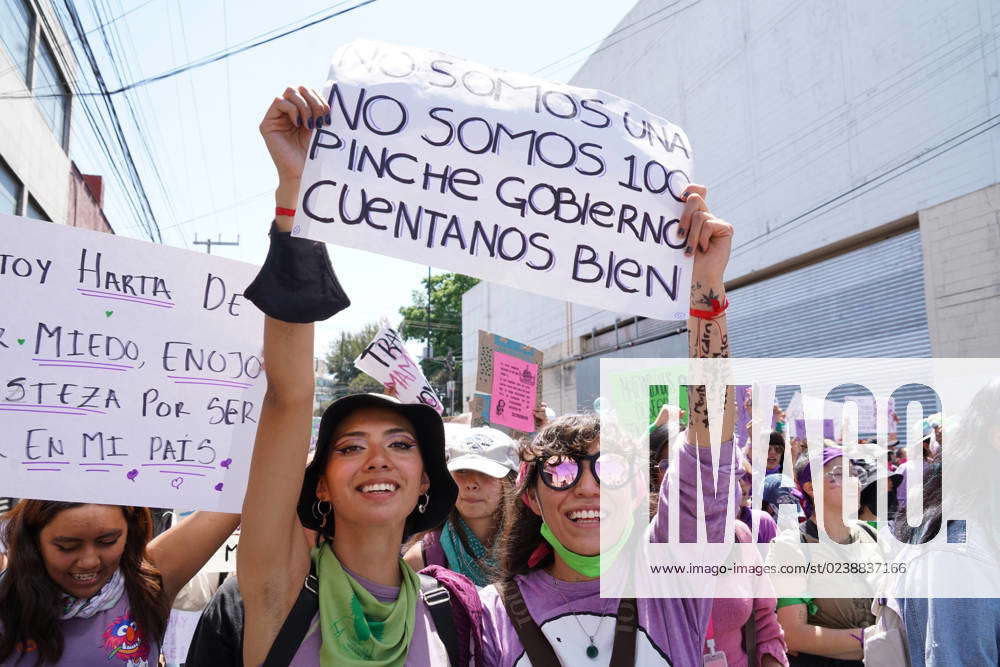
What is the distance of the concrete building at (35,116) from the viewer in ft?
30.5

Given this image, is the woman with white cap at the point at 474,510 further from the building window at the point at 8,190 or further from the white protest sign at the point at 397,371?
the building window at the point at 8,190

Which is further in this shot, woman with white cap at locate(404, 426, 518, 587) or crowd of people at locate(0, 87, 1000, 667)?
woman with white cap at locate(404, 426, 518, 587)

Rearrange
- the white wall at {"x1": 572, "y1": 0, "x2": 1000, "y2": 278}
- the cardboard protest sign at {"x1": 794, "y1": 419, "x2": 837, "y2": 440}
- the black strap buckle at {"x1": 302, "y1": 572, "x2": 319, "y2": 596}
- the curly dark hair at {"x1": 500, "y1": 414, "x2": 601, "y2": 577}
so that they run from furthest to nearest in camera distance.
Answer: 1. the white wall at {"x1": 572, "y1": 0, "x2": 1000, "y2": 278}
2. the cardboard protest sign at {"x1": 794, "y1": 419, "x2": 837, "y2": 440}
3. the curly dark hair at {"x1": 500, "y1": 414, "x2": 601, "y2": 577}
4. the black strap buckle at {"x1": 302, "y1": 572, "x2": 319, "y2": 596}

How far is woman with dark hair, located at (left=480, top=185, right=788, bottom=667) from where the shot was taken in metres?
1.97

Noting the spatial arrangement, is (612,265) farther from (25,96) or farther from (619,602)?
(25,96)

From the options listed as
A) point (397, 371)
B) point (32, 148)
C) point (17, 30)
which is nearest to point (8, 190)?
point (32, 148)

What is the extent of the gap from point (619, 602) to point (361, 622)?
702 mm

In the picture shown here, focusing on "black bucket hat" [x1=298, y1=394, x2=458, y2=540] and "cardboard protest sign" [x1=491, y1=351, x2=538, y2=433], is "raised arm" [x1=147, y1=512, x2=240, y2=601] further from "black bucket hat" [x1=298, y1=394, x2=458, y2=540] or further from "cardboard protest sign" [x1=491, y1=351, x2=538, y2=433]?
"cardboard protest sign" [x1=491, y1=351, x2=538, y2=433]

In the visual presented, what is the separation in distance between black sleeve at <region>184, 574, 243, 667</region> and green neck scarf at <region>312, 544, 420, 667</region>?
20 centimetres

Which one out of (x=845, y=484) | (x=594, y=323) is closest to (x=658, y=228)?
(x=845, y=484)

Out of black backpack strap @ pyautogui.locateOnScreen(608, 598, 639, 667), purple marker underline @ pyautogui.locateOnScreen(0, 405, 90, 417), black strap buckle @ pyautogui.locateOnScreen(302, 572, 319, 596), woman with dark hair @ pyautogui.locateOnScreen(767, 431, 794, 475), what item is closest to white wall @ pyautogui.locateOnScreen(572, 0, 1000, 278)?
woman with dark hair @ pyautogui.locateOnScreen(767, 431, 794, 475)

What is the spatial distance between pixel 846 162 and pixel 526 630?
12.3m

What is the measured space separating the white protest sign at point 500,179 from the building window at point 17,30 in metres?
9.51

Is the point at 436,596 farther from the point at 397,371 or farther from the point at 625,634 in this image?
the point at 397,371
